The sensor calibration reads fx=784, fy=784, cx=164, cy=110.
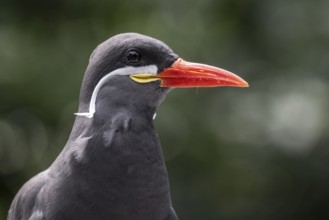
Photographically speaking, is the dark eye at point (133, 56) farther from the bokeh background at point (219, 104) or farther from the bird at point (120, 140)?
the bokeh background at point (219, 104)

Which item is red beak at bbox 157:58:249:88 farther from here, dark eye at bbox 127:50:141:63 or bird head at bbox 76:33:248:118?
dark eye at bbox 127:50:141:63

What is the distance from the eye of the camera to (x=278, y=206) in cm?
654

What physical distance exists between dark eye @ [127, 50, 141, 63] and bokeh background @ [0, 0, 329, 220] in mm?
2911

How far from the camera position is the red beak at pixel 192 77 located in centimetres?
356

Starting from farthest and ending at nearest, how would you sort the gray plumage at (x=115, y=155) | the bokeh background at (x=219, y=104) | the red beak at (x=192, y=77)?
the bokeh background at (x=219, y=104) → the red beak at (x=192, y=77) → the gray plumage at (x=115, y=155)

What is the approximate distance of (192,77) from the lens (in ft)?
11.7

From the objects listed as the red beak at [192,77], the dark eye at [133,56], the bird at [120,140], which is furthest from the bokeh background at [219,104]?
the dark eye at [133,56]

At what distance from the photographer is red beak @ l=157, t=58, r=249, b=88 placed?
11.7 ft

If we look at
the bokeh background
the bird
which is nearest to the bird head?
the bird

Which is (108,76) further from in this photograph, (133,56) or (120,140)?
(120,140)

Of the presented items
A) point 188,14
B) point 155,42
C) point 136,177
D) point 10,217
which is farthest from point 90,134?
point 188,14

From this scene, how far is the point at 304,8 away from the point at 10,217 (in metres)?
3.68

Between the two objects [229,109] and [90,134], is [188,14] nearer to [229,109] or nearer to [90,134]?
[229,109]

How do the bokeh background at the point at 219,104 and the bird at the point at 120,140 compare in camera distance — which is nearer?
the bird at the point at 120,140
